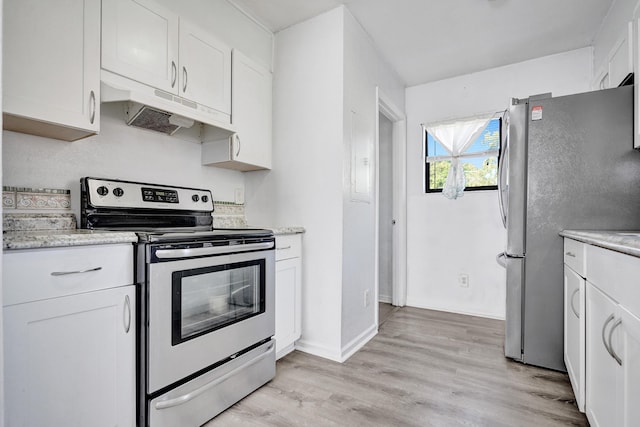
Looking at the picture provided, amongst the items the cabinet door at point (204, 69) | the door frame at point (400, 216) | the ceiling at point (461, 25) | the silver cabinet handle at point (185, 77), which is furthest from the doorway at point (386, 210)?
the silver cabinet handle at point (185, 77)

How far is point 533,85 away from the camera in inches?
122

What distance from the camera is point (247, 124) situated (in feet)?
7.72

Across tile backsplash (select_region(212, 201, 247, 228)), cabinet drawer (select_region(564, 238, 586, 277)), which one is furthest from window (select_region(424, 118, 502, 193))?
tile backsplash (select_region(212, 201, 247, 228))

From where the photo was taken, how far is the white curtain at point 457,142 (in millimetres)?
3309

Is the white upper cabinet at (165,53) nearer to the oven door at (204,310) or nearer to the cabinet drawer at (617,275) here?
the oven door at (204,310)

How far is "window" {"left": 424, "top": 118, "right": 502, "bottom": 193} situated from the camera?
329cm

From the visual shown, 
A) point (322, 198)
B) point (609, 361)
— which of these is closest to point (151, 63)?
point (322, 198)

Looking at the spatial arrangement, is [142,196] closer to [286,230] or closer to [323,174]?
[286,230]

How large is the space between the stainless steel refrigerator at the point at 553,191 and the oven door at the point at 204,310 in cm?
→ 167

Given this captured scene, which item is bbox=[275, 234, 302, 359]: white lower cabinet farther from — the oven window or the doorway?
the doorway

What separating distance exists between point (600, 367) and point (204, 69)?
7.97 feet

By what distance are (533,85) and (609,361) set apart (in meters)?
2.83

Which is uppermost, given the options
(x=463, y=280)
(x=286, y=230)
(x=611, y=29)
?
(x=611, y=29)

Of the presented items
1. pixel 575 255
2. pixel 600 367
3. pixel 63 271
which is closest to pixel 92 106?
pixel 63 271
